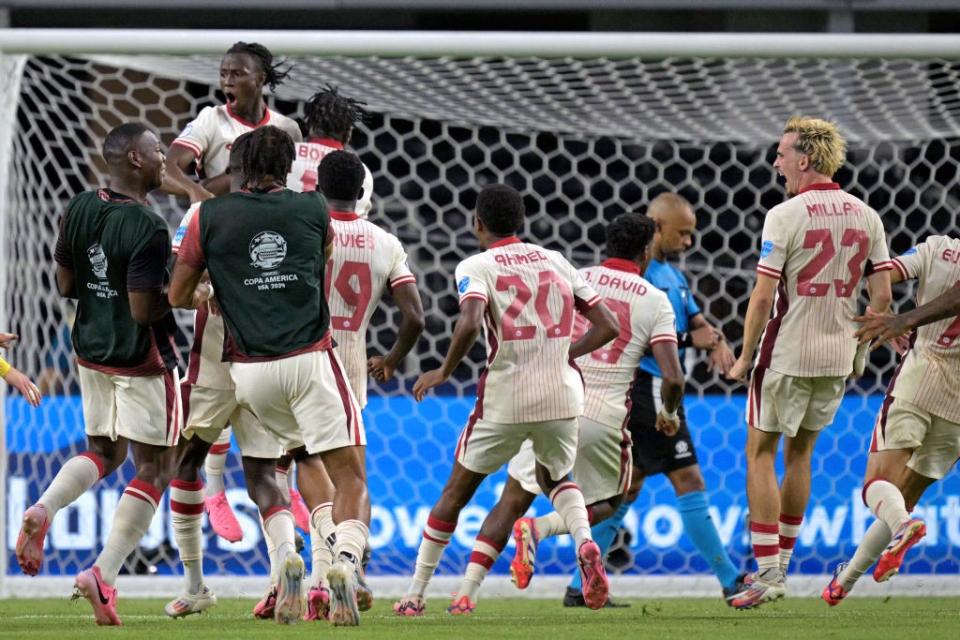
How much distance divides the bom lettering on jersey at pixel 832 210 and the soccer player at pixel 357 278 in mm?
1755

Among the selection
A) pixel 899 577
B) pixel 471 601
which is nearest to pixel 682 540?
pixel 899 577

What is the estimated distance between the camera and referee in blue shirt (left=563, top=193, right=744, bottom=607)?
7582 mm

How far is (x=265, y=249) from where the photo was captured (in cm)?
539

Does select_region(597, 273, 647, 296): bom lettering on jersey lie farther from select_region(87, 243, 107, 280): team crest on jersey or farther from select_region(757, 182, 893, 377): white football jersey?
select_region(87, 243, 107, 280): team crest on jersey

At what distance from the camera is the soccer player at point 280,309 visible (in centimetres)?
539

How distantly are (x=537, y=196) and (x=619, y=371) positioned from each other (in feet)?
8.38

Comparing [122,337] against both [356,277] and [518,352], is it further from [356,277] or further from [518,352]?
[518,352]

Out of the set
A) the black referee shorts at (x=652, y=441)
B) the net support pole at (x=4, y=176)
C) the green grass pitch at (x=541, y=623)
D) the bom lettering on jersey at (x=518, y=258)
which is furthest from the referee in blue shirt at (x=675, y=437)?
the net support pole at (x=4, y=176)

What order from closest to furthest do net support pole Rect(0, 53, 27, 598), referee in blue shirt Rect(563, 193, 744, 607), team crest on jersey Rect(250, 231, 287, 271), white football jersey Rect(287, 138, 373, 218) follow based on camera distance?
team crest on jersey Rect(250, 231, 287, 271)
white football jersey Rect(287, 138, 373, 218)
referee in blue shirt Rect(563, 193, 744, 607)
net support pole Rect(0, 53, 27, 598)

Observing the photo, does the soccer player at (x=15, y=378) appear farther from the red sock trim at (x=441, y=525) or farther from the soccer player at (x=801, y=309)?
the soccer player at (x=801, y=309)

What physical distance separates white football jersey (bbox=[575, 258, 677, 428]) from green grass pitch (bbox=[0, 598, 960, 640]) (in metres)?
0.94

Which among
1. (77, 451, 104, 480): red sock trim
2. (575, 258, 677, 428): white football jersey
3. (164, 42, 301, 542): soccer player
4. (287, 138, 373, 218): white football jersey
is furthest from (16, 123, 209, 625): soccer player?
(575, 258, 677, 428): white football jersey

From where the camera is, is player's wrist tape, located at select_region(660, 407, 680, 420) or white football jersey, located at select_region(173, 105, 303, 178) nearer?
white football jersey, located at select_region(173, 105, 303, 178)

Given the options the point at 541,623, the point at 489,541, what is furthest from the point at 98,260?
the point at 541,623
